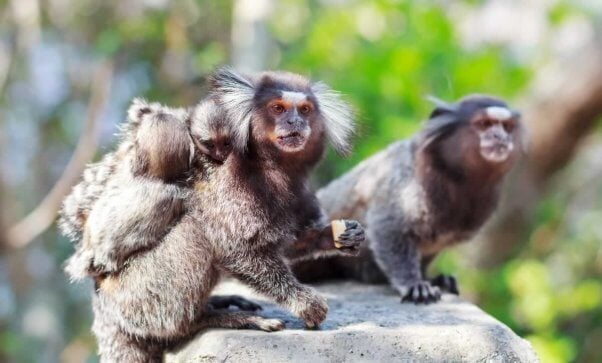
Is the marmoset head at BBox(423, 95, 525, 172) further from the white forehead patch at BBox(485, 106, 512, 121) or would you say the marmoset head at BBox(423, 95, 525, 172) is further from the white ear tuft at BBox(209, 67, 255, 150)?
the white ear tuft at BBox(209, 67, 255, 150)

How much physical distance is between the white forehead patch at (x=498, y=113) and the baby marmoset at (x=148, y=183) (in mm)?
2359

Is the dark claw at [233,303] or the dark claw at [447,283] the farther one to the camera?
the dark claw at [447,283]

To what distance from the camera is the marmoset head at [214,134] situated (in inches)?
150

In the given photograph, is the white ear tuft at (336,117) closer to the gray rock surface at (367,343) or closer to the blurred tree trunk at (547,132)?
the gray rock surface at (367,343)

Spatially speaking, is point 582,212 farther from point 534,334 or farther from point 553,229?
point 534,334

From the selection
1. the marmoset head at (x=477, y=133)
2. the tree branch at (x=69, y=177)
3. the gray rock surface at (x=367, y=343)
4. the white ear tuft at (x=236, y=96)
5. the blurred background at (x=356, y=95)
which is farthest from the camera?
the tree branch at (x=69, y=177)

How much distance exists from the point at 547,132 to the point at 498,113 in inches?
133

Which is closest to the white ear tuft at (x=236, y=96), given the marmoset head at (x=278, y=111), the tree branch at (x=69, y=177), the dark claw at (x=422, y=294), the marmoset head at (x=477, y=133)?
the marmoset head at (x=278, y=111)

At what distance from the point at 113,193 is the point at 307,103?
1087 mm

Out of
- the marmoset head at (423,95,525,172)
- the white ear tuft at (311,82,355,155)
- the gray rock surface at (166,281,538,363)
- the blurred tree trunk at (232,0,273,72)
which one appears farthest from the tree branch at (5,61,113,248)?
the gray rock surface at (166,281,538,363)

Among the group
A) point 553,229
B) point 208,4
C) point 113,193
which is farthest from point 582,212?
point 113,193

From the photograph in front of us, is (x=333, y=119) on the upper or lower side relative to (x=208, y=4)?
lower

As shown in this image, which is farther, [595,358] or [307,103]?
[595,358]

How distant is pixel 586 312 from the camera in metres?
10.2
